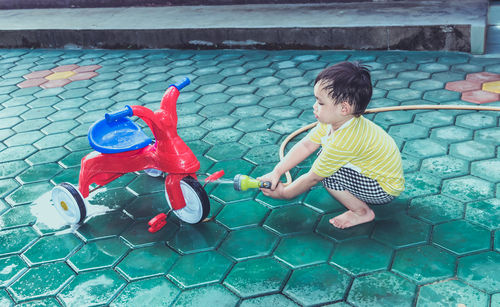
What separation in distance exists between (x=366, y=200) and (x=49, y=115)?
268cm

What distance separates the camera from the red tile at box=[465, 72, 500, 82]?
3760 millimetres

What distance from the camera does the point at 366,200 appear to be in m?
2.21

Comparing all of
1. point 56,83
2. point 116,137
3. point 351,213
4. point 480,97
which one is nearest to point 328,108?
point 351,213

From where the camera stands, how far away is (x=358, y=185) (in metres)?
2.16

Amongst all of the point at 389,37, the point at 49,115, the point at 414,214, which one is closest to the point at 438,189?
the point at 414,214

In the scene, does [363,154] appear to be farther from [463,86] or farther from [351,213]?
[463,86]

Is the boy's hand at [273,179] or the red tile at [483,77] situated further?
the red tile at [483,77]

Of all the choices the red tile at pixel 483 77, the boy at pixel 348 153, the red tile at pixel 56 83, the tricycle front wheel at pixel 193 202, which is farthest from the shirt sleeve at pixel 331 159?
the red tile at pixel 56 83

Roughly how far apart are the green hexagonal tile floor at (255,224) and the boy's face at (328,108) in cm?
54

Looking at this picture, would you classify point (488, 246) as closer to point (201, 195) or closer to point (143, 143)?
point (201, 195)

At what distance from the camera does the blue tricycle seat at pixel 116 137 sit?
84.7 inches

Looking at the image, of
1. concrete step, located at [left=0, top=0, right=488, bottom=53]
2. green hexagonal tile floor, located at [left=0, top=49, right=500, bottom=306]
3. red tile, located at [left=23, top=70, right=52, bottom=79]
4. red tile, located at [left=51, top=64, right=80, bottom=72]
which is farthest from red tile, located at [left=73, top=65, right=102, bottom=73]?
green hexagonal tile floor, located at [left=0, top=49, right=500, bottom=306]

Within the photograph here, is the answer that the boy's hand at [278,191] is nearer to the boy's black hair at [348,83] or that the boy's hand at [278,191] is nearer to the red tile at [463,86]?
the boy's black hair at [348,83]

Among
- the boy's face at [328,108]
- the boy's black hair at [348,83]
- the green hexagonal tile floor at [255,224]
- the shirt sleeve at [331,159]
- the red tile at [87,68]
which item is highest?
the boy's black hair at [348,83]
